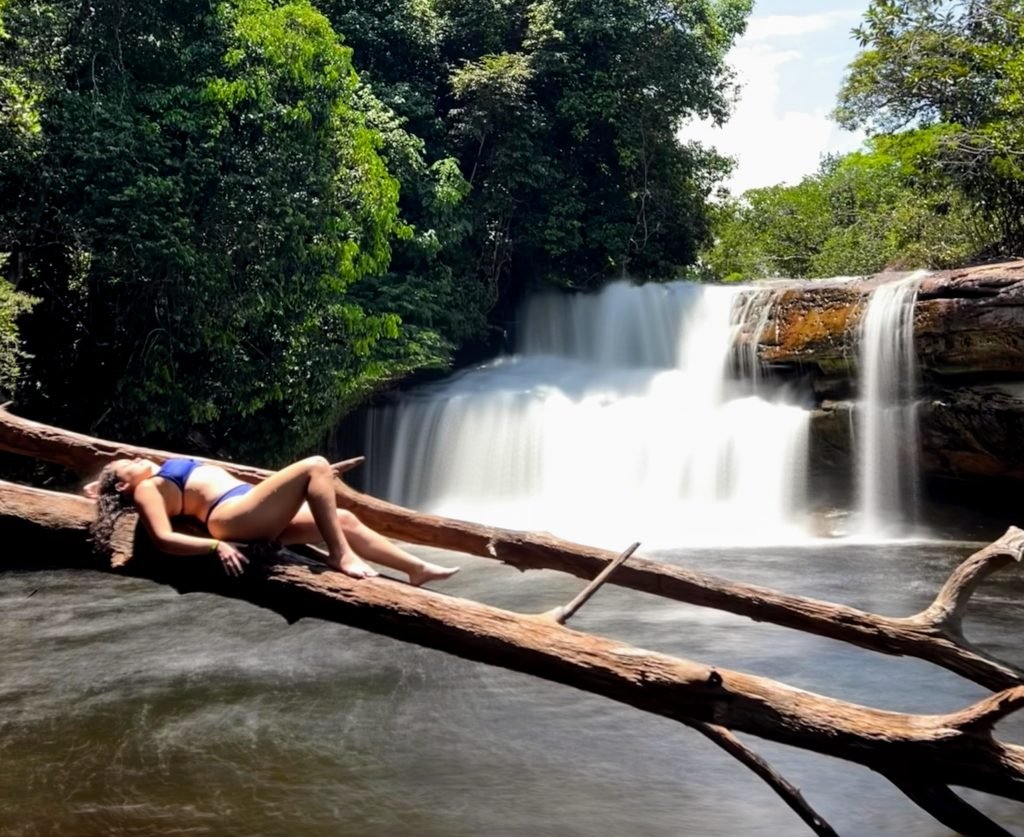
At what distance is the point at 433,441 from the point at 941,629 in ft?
49.0

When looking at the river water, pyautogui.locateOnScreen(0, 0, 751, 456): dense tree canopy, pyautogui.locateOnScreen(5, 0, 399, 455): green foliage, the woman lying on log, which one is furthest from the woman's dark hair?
pyautogui.locateOnScreen(5, 0, 399, 455): green foliage

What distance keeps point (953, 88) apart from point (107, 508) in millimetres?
19249

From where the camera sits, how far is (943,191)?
20.2 metres

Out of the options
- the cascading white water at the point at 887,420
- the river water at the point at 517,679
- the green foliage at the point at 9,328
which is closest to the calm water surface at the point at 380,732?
the river water at the point at 517,679

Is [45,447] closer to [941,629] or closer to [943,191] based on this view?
[941,629]

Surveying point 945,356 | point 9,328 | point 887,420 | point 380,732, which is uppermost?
point 9,328

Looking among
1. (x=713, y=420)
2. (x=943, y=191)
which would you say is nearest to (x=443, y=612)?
(x=713, y=420)

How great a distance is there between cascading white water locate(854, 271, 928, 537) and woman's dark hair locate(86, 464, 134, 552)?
1357cm

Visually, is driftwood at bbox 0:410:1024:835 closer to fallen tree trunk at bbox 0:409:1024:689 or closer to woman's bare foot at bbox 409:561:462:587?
fallen tree trunk at bbox 0:409:1024:689

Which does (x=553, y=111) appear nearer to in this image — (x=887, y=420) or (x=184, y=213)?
(x=887, y=420)

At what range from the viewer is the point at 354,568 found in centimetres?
383

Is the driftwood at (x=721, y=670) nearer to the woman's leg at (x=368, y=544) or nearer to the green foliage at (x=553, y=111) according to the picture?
the woman's leg at (x=368, y=544)

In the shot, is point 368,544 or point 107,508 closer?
point 107,508

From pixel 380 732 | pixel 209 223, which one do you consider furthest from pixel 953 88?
pixel 380 732
